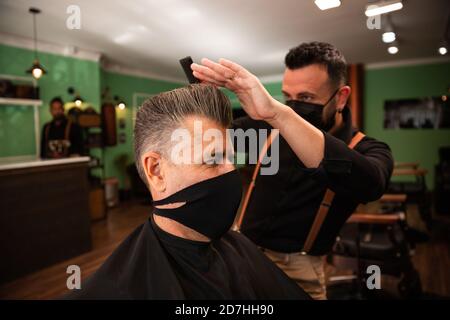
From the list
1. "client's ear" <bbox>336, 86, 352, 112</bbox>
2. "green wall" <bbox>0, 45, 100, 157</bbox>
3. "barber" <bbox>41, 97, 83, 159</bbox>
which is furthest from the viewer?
"barber" <bbox>41, 97, 83, 159</bbox>

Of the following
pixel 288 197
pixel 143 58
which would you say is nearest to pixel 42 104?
pixel 143 58

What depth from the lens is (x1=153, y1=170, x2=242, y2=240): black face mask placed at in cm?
82

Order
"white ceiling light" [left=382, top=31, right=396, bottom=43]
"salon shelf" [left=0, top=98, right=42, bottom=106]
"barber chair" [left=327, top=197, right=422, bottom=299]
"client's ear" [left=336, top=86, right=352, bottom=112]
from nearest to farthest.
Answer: "white ceiling light" [left=382, top=31, right=396, bottom=43]
"client's ear" [left=336, top=86, right=352, bottom=112]
"barber chair" [left=327, top=197, right=422, bottom=299]
"salon shelf" [left=0, top=98, right=42, bottom=106]

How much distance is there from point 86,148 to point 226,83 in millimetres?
4913

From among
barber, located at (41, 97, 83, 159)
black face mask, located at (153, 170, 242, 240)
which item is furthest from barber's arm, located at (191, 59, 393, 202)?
barber, located at (41, 97, 83, 159)

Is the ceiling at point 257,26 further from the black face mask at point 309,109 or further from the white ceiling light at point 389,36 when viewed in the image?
the black face mask at point 309,109

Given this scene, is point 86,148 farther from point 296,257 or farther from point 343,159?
point 343,159

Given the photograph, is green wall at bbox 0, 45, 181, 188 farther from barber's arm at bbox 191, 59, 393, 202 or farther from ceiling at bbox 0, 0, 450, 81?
barber's arm at bbox 191, 59, 393, 202

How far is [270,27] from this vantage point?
1160 millimetres

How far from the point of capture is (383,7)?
0.80 metres

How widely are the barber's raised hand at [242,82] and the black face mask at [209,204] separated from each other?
0.70ft

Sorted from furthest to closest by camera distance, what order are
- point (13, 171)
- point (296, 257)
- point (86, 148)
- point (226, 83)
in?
point (86, 148) < point (13, 171) < point (296, 257) < point (226, 83)

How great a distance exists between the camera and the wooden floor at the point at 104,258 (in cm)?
270

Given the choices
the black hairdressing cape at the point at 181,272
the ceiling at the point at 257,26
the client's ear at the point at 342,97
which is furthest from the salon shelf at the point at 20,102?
the client's ear at the point at 342,97
